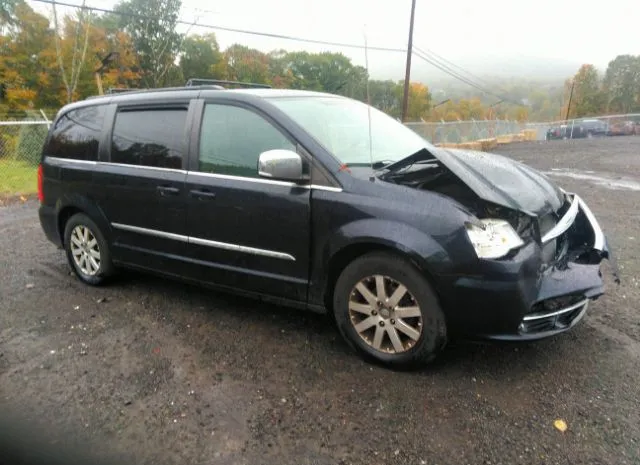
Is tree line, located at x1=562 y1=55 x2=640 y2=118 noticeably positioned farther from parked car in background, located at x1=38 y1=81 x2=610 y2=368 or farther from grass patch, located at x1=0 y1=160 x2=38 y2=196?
parked car in background, located at x1=38 y1=81 x2=610 y2=368

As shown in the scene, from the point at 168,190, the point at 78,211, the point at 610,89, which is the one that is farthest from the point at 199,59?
the point at 610,89

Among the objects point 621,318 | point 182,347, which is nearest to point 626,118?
point 621,318

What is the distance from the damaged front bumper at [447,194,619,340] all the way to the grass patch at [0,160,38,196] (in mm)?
9934

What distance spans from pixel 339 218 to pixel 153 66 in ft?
156

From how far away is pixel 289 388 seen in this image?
291 cm

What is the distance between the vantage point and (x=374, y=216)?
2.93 meters

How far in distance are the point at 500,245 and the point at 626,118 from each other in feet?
112

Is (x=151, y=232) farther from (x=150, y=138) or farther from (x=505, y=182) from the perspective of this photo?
(x=505, y=182)

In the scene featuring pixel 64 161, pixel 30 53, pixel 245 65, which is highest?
pixel 245 65

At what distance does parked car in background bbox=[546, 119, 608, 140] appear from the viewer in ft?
102

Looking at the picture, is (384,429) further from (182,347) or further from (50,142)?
(50,142)

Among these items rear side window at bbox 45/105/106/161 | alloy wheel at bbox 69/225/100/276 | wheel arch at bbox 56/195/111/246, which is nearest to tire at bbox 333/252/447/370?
wheel arch at bbox 56/195/111/246

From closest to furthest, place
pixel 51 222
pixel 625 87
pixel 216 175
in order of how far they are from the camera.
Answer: pixel 216 175 → pixel 51 222 → pixel 625 87

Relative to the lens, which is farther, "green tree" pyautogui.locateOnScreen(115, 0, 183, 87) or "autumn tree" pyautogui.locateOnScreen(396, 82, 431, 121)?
"autumn tree" pyautogui.locateOnScreen(396, 82, 431, 121)
